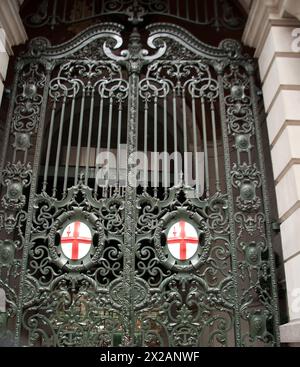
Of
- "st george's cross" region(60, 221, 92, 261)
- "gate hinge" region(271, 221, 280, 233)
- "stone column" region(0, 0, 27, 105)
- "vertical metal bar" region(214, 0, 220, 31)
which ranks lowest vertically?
"st george's cross" region(60, 221, 92, 261)

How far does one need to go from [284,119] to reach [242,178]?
1.01m

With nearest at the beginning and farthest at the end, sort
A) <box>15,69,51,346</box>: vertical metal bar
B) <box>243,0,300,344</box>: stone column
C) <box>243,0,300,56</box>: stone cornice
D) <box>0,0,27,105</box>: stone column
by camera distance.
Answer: <box>243,0,300,344</box>: stone column
<box>15,69,51,346</box>: vertical metal bar
<box>243,0,300,56</box>: stone cornice
<box>0,0,27,105</box>: stone column

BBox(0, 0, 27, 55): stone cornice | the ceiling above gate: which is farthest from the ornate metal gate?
the ceiling above gate

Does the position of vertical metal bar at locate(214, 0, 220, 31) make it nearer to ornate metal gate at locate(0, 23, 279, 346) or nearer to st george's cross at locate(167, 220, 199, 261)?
ornate metal gate at locate(0, 23, 279, 346)

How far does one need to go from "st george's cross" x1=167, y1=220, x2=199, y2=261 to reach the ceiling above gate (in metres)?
3.49

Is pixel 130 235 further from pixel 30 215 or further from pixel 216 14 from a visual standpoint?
pixel 216 14

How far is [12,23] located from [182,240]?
4.08m

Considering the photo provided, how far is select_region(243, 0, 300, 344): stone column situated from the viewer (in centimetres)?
491

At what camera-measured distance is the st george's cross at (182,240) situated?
5367 millimetres

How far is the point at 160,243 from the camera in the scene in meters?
5.41

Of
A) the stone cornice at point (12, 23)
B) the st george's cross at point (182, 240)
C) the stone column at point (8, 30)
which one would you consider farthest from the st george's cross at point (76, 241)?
the stone cornice at point (12, 23)

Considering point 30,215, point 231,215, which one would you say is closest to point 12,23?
point 30,215

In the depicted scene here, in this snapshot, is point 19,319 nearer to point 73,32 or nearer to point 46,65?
point 46,65

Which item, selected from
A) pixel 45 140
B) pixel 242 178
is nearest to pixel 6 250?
pixel 45 140
